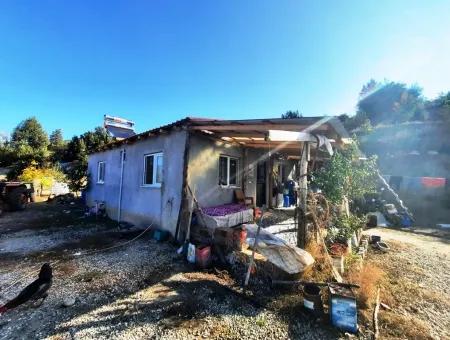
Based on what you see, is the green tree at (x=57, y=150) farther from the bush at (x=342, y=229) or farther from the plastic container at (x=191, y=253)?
the bush at (x=342, y=229)

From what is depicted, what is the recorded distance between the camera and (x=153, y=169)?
8.80 meters

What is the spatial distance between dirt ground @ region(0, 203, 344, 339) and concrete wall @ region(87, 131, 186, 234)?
1.42 m

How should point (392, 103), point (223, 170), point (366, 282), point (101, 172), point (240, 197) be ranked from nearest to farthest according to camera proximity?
1. point (366, 282)
2. point (223, 170)
3. point (240, 197)
4. point (101, 172)
5. point (392, 103)

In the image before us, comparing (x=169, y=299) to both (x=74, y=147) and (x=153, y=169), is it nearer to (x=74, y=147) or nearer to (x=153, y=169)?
(x=153, y=169)

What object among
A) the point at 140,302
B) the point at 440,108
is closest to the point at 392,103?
the point at 440,108

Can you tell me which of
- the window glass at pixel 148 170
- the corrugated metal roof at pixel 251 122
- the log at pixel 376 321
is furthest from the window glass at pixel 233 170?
the log at pixel 376 321

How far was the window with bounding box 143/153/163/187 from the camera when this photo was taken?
8516mm

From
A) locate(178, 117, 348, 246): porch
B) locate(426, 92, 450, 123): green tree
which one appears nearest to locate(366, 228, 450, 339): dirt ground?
locate(178, 117, 348, 246): porch

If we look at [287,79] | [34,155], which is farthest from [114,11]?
[34,155]

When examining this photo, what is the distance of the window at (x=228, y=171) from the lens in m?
9.17

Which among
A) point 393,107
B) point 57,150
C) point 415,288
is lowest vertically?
point 415,288

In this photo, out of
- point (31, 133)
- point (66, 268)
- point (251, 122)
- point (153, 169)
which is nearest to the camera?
point (66, 268)

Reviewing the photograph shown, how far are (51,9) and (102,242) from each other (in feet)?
31.4

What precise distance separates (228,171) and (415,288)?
6551mm
